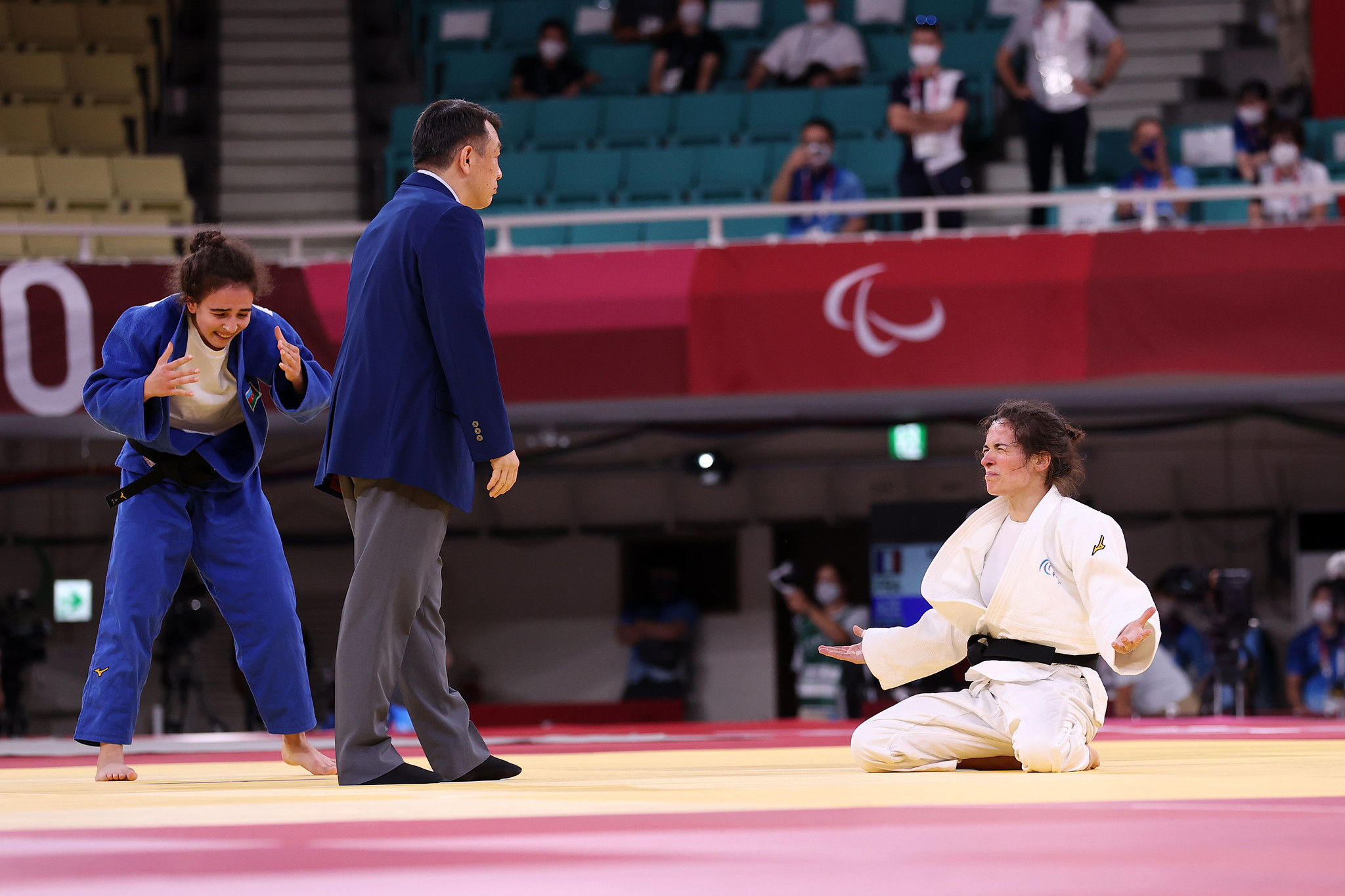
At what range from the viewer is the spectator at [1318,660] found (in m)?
8.36

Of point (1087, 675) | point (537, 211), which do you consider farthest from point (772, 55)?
point (1087, 675)

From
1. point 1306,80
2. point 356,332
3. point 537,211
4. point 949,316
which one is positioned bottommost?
point 356,332

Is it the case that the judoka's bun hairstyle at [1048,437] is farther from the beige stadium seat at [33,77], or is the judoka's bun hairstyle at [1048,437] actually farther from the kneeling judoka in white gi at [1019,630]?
the beige stadium seat at [33,77]

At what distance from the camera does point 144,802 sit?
7.82ft

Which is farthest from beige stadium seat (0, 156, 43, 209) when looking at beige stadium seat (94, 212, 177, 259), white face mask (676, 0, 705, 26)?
white face mask (676, 0, 705, 26)

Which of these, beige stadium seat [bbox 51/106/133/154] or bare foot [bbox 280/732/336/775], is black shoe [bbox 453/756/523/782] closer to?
bare foot [bbox 280/732/336/775]

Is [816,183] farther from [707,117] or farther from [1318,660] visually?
[1318,660]

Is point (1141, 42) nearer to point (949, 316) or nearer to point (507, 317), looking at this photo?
point (949, 316)

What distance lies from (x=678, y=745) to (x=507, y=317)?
143 inches

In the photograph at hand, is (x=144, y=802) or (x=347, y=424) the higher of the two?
(x=347, y=424)

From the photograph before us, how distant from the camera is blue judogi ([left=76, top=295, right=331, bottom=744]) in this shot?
3236mm

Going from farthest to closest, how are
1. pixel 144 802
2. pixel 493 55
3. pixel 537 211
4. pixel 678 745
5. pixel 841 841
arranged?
pixel 493 55 < pixel 537 211 < pixel 678 745 < pixel 144 802 < pixel 841 841

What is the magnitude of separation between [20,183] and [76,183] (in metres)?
0.34

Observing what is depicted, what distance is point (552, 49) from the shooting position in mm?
10508
